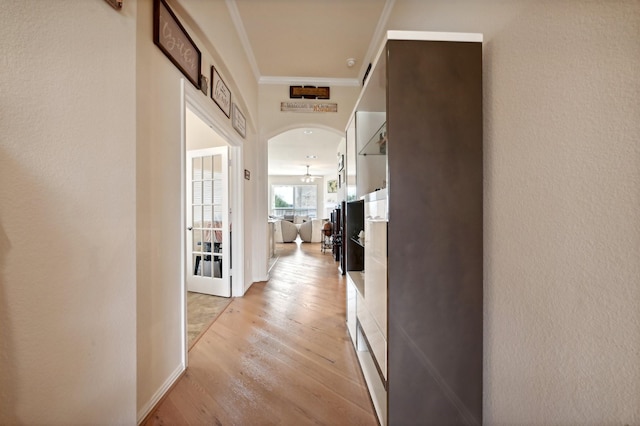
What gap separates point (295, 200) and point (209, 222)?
8.24 m

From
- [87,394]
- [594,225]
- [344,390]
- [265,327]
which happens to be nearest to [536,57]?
[594,225]

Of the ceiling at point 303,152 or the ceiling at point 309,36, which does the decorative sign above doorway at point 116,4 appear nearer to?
the ceiling at point 309,36

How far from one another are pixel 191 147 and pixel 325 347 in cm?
300

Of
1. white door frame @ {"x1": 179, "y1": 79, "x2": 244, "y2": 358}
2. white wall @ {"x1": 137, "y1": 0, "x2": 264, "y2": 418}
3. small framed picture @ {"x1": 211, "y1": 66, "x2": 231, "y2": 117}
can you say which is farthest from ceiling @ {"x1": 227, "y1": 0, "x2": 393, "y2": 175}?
white door frame @ {"x1": 179, "y1": 79, "x2": 244, "y2": 358}

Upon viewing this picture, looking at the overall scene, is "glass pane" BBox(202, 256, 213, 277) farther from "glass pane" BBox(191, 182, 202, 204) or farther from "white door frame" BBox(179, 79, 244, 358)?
"glass pane" BBox(191, 182, 202, 204)

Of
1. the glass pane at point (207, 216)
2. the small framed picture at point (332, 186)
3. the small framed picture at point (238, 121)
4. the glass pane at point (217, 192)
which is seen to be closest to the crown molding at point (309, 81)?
the small framed picture at point (238, 121)

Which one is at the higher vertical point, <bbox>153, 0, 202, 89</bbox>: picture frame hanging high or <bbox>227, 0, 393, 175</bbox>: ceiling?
<bbox>227, 0, 393, 175</bbox>: ceiling

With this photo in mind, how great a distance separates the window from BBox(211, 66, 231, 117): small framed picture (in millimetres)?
8844

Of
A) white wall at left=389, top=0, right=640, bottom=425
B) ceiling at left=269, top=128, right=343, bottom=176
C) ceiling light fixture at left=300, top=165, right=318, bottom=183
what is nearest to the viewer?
→ white wall at left=389, top=0, right=640, bottom=425

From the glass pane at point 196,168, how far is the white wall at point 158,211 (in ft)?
5.40

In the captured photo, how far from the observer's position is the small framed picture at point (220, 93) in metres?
2.09

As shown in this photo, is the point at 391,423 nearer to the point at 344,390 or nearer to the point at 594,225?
the point at 344,390

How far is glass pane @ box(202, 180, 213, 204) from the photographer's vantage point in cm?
309

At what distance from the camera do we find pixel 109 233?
37.4 inches
